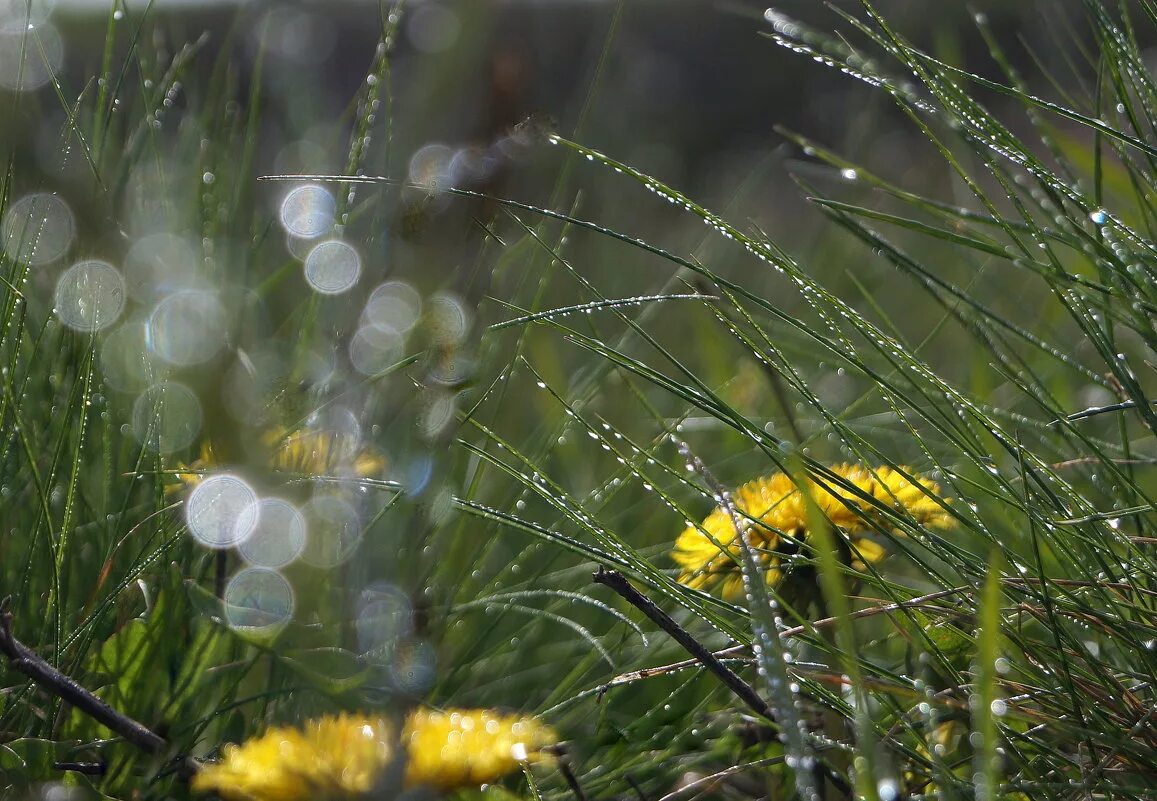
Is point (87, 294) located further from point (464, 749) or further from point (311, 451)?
point (464, 749)

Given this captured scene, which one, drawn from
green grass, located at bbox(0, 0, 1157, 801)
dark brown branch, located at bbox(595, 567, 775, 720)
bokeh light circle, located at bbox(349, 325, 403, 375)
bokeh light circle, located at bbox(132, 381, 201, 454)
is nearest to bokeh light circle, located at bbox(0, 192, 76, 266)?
green grass, located at bbox(0, 0, 1157, 801)

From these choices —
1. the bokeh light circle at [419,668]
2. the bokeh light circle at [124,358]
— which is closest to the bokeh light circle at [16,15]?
the bokeh light circle at [124,358]

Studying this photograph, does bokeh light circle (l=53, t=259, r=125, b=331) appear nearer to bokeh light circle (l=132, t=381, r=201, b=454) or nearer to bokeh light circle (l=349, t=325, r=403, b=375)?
bokeh light circle (l=132, t=381, r=201, b=454)

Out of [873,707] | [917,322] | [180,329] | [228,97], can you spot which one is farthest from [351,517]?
[917,322]

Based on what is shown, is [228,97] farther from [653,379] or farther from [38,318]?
[653,379]

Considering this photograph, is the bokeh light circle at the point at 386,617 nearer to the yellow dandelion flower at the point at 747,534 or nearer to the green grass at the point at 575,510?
the green grass at the point at 575,510

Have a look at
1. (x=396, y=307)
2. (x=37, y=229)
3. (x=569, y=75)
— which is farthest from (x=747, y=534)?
(x=569, y=75)
